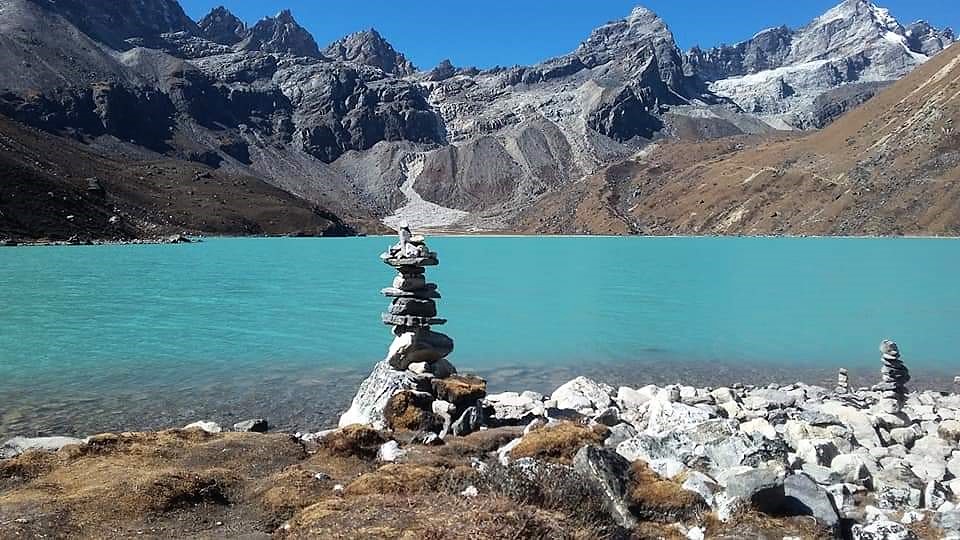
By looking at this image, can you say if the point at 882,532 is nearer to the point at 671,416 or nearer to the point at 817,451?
the point at 817,451

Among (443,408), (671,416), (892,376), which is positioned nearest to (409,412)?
(443,408)

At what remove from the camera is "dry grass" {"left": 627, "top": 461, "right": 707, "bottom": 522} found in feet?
32.5

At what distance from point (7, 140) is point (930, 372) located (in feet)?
604

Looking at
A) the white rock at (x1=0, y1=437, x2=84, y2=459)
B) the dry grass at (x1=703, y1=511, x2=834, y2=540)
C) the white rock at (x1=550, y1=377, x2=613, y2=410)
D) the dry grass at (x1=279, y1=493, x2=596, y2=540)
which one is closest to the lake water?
the white rock at (x1=0, y1=437, x2=84, y2=459)

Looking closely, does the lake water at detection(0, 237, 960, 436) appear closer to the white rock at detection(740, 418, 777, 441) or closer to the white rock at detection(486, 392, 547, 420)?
the white rock at detection(486, 392, 547, 420)

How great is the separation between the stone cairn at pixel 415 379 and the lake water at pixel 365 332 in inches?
176

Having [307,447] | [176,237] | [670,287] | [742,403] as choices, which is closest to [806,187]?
[670,287]

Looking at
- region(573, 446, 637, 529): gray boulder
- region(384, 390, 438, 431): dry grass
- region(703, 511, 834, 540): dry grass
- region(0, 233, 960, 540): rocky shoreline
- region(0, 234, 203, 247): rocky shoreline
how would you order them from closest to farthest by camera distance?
region(0, 233, 960, 540): rocky shoreline, region(703, 511, 834, 540): dry grass, region(573, 446, 637, 529): gray boulder, region(384, 390, 438, 431): dry grass, region(0, 234, 203, 247): rocky shoreline

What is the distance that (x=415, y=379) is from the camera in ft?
56.4

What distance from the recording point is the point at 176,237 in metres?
151

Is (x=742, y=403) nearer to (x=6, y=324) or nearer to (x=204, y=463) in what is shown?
(x=204, y=463)

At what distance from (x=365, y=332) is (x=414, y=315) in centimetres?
2271

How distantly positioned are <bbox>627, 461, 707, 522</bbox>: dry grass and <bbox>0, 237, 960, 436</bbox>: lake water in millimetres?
12872

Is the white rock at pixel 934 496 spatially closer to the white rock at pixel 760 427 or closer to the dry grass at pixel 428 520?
the white rock at pixel 760 427
